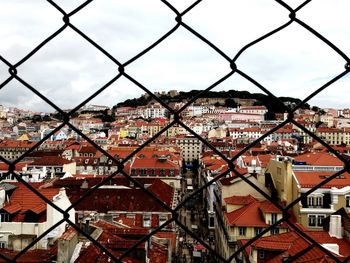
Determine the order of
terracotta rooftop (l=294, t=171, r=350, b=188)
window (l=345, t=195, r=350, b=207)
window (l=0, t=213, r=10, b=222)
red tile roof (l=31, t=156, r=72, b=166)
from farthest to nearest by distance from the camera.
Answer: red tile roof (l=31, t=156, r=72, b=166)
terracotta rooftop (l=294, t=171, r=350, b=188)
window (l=345, t=195, r=350, b=207)
window (l=0, t=213, r=10, b=222)

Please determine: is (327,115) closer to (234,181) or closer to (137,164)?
(137,164)

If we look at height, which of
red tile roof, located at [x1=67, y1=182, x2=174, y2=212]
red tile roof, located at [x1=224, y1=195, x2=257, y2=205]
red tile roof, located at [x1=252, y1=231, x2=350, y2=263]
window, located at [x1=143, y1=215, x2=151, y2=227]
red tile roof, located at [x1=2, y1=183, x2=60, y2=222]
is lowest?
window, located at [x1=143, y1=215, x2=151, y2=227]

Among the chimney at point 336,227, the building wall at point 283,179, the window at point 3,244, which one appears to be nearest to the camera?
the chimney at point 336,227

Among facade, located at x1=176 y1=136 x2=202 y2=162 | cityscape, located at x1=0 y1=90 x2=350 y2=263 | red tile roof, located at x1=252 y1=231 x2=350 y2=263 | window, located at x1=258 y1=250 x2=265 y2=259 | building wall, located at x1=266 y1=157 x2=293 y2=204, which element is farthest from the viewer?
facade, located at x1=176 y1=136 x2=202 y2=162

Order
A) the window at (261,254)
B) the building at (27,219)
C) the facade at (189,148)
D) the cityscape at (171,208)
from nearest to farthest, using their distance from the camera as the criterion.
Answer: the cityscape at (171,208) → the window at (261,254) → the building at (27,219) → the facade at (189,148)

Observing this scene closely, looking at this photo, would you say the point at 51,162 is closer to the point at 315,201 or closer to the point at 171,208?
the point at 315,201

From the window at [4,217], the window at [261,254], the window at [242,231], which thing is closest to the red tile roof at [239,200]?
the window at [242,231]

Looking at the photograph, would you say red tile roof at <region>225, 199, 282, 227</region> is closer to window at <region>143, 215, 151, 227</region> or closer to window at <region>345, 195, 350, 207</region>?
window at <region>345, 195, 350, 207</region>

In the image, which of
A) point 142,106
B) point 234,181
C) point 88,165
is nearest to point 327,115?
point 142,106

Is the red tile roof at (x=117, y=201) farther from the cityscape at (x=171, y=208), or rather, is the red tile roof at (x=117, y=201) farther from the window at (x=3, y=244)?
the window at (x=3, y=244)

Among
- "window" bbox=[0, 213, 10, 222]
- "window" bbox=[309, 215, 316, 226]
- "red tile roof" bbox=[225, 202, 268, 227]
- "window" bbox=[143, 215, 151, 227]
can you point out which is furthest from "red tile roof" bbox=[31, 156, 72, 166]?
"window" bbox=[309, 215, 316, 226]

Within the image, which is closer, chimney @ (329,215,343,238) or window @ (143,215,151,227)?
chimney @ (329,215,343,238)

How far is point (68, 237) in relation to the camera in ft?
26.6

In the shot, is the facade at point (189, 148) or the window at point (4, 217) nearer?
the window at point (4, 217)
